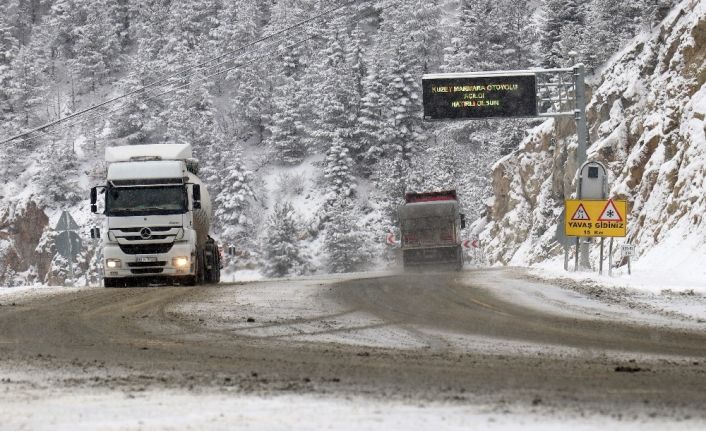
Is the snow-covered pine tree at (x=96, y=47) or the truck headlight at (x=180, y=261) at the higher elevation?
the snow-covered pine tree at (x=96, y=47)

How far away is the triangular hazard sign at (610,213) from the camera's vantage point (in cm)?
2450

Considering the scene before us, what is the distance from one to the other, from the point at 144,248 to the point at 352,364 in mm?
15962

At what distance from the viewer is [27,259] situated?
289 feet

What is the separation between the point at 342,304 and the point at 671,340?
6.56m

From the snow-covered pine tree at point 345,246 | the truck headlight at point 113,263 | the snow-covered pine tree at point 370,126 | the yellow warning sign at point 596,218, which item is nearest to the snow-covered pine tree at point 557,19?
the snow-covered pine tree at point 370,126

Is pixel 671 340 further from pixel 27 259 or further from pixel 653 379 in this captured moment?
pixel 27 259

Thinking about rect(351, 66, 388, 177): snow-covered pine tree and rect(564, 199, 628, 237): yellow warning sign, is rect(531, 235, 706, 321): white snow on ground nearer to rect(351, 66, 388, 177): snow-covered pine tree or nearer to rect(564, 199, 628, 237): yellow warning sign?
rect(564, 199, 628, 237): yellow warning sign

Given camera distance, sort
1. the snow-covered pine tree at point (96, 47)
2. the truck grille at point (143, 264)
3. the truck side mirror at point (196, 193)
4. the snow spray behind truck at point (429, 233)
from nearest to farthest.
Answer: the truck grille at point (143, 264)
the truck side mirror at point (196, 193)
the snow spray behind truck at point (429, 233)
the snow-covered pine tree at point (96, 47)

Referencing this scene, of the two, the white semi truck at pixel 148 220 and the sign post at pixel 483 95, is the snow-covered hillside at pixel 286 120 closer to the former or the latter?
the sign post at pixel 483 95

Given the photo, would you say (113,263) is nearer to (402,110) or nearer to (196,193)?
(196,193)

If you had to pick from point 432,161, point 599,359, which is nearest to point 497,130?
point 432,161

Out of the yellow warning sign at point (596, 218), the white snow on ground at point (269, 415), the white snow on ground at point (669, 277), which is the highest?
the yellow warning sign at point (596, 218)

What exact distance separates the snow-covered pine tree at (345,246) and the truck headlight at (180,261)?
168ft

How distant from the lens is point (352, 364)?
8.99 m
